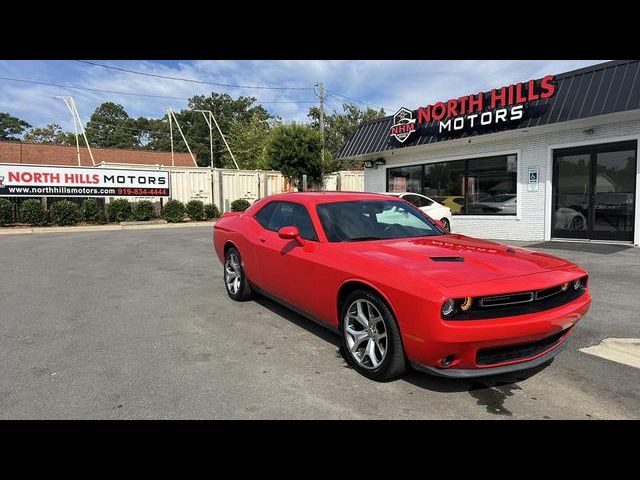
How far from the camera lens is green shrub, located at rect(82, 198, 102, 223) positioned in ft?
63.3

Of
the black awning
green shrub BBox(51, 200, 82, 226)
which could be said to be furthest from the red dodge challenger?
green shrub BBox(51, 200, 82, 226)

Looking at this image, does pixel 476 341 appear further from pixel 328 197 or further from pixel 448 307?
pixel 328 197

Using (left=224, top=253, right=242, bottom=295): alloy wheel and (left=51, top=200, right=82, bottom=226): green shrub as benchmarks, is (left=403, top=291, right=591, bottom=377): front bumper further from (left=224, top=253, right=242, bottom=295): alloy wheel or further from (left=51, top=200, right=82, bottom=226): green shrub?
(left=51, top=200, right=82, bottom=226): green shrub

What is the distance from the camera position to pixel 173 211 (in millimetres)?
21219

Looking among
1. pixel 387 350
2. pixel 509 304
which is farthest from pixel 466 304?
pixel 387 350

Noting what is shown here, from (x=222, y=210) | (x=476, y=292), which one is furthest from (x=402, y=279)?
(x=222, y=210)

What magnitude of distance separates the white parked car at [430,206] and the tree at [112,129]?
3183 inches

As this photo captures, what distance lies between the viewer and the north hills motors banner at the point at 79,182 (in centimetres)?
1806

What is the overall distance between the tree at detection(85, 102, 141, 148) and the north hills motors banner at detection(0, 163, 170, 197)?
68667 mm

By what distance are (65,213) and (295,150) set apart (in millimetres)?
12151
